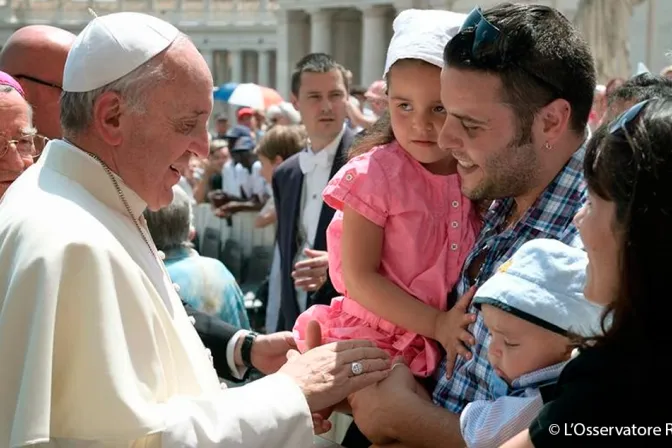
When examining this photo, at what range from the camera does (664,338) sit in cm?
167

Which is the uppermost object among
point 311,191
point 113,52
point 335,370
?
point 113,52

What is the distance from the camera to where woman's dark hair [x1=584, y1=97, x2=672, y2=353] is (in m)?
1.66

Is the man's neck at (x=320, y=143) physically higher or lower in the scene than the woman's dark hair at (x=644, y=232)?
lower

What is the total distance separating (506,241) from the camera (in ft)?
8.48

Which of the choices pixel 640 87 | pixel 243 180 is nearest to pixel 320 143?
pixel 640 87

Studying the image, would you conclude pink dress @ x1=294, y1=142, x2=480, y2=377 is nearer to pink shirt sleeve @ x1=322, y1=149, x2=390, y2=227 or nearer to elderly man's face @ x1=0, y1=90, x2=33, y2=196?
pink shirt sleeve @ x1=322, y1=149, x2=390, y2=227

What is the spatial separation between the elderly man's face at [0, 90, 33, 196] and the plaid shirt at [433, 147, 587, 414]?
1615 mm

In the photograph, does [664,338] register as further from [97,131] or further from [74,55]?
[74,55]

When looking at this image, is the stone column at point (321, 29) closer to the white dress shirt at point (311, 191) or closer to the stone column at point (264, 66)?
the stone column at point (264, 66)

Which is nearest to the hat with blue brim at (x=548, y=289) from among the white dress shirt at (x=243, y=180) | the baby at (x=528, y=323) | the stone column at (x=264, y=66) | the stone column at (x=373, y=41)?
the baby at (x=528, y=323)

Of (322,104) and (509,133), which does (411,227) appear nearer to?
(509,133)

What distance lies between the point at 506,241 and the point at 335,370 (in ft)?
1.90

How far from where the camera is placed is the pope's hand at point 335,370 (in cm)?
252

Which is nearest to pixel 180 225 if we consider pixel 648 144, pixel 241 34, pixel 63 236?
pixel 63 236
